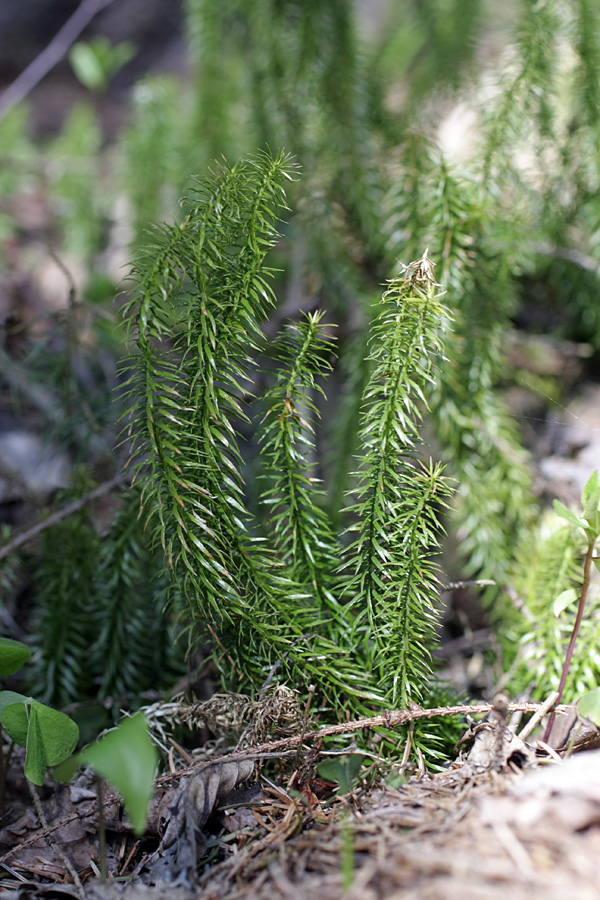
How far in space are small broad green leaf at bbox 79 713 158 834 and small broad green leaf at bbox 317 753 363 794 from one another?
1.23ft

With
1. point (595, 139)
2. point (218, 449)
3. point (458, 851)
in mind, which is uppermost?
point (595, 139)

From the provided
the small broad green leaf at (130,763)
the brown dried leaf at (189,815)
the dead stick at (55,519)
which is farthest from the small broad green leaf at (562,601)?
the dead stick at (55,519)

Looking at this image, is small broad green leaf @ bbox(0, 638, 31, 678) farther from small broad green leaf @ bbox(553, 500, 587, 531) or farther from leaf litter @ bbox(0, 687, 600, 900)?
small broad green leaf @ bbox(553, 500, 587, 531)

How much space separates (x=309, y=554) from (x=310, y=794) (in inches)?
15.8

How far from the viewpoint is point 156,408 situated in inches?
39.0

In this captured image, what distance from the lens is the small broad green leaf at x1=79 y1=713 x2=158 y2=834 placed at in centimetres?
68

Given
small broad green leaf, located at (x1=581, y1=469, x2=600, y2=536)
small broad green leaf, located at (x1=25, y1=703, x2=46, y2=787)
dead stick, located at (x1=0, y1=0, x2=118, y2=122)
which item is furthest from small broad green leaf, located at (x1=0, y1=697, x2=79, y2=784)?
dead stick, located at (x1=0, y1=0, x2=118, y2=122)

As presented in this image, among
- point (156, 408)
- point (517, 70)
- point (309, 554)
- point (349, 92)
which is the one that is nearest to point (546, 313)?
point (517, 70)

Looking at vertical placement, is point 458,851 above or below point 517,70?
below

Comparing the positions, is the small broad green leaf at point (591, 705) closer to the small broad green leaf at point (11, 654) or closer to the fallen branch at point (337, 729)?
the fallen branch at point (337, 729)

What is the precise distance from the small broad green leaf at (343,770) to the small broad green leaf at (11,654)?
56 centimetres

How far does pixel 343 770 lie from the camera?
988 millimetres

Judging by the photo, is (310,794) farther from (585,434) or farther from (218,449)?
(585,434)

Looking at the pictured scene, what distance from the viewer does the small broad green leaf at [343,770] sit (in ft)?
3.18
